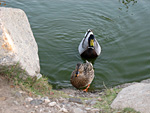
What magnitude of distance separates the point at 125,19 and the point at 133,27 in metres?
0.67

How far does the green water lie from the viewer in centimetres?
731

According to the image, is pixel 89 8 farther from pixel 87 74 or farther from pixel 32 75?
pixel 32 75

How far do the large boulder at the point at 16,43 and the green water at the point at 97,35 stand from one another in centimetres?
186

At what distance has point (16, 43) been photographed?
14.6 feet

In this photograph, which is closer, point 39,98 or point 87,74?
point 39,98

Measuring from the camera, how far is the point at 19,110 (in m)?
3.53

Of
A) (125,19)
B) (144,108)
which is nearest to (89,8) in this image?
(125,19)

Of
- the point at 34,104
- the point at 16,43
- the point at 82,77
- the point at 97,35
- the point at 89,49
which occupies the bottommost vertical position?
the point at 82,77

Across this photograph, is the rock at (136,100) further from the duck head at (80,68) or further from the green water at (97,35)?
the green water at (97,35)

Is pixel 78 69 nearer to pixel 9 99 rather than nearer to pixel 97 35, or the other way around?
pixel 9 99

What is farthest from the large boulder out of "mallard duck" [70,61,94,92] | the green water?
the green water

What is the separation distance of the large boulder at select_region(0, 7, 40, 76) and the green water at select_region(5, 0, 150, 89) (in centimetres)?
186

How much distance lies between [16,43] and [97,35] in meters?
5.53

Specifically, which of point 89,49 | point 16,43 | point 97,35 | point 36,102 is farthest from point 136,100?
point 97,35
